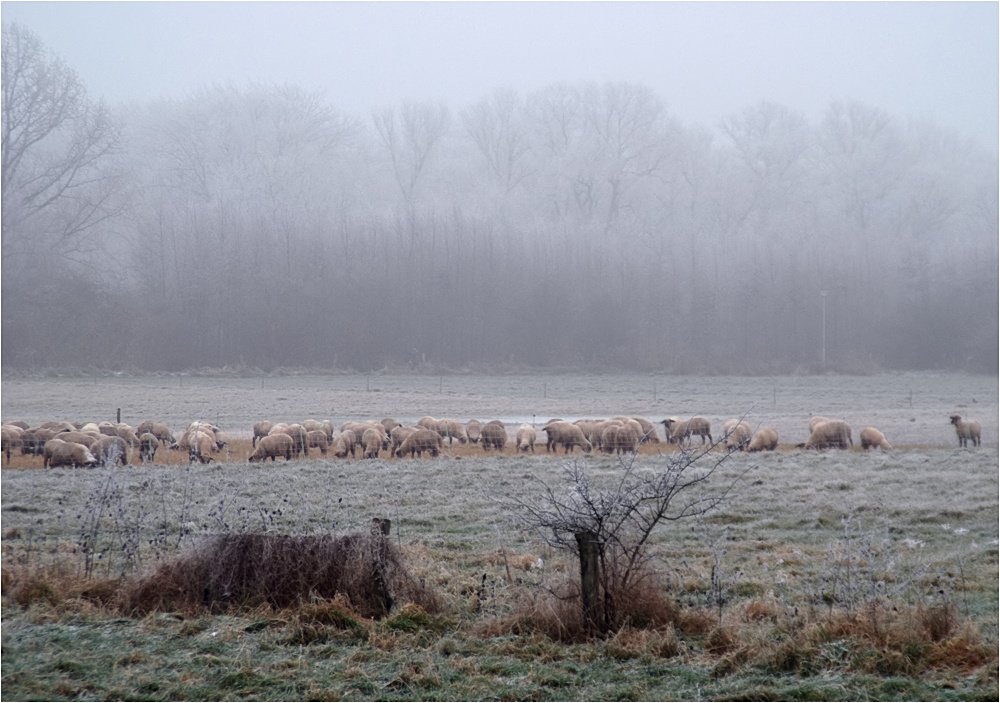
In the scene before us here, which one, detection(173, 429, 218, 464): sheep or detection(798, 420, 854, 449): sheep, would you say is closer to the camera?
detection(173, 429, 218, 464): sheep

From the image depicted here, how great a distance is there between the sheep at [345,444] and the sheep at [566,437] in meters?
3.74

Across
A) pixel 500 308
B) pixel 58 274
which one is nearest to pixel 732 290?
pixel 500 308

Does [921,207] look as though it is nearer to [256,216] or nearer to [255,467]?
[256,216]

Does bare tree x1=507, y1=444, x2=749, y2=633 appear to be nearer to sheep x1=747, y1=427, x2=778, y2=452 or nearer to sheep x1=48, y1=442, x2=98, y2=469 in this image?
sheep x1=48, y1=442, x2=98, y2=469

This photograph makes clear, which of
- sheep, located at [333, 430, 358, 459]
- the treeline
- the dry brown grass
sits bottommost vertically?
sheep, located at [333, 430, 358, 459]

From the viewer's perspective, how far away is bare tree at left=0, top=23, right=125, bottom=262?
30.5m

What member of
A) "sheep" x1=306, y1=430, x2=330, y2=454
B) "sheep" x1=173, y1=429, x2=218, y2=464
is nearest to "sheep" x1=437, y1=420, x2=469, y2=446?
"sheep" x1=306, y1=430, x2=330, y2=454

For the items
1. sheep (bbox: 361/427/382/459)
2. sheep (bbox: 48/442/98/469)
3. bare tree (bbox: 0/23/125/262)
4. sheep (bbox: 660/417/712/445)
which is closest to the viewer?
sheep (bbox: 48/442/98/469)

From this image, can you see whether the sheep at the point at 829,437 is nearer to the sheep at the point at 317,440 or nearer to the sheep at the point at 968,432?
the sheep at the point at 968,432

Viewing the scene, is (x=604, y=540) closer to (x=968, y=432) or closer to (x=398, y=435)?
(x=398, y=435)

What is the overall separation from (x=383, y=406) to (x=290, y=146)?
92.0 ft

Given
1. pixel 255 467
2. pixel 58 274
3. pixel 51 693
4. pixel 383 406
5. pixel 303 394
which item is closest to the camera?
pixel 51 693

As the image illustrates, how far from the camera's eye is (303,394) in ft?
89.2

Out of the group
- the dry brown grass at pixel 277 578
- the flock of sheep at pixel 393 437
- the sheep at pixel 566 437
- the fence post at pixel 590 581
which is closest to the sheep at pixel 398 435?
the flock of sheep at pixel 393 437
